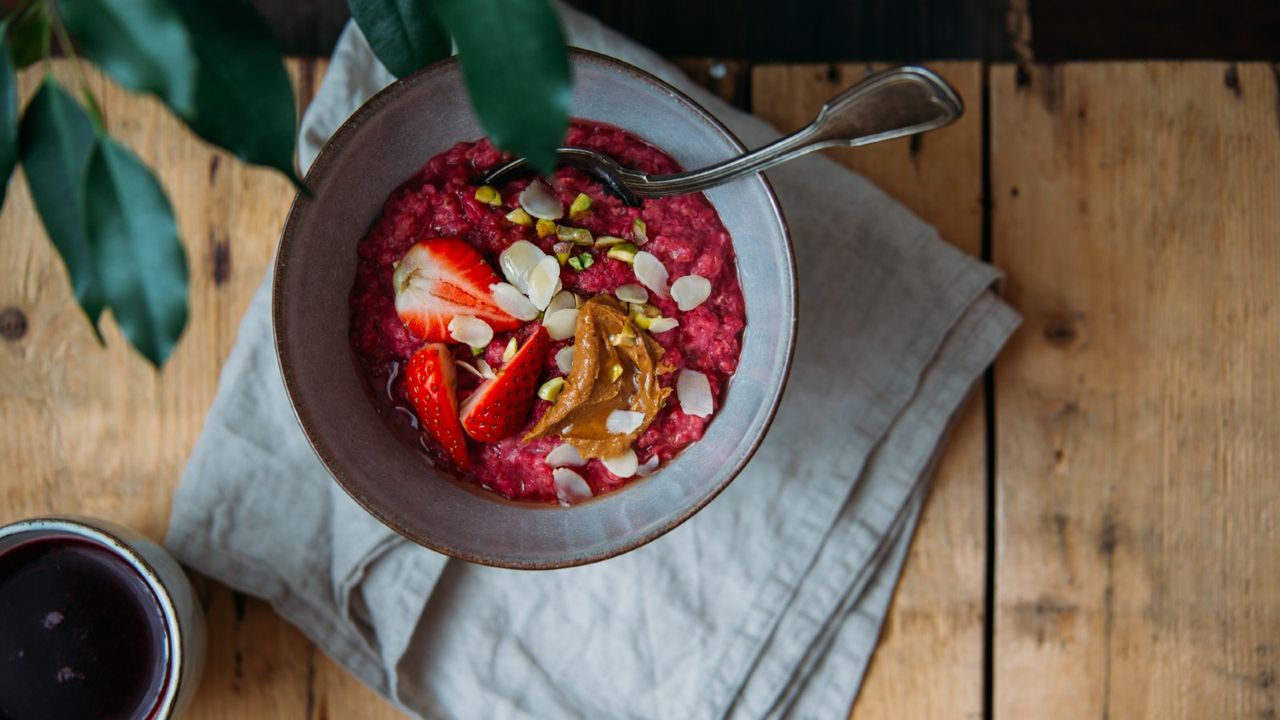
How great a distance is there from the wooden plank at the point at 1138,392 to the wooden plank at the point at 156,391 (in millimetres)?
1054

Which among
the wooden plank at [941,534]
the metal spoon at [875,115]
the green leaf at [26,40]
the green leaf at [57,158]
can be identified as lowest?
the wooden plank at [941,534]

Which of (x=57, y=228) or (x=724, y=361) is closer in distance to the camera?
(x=57, y=228)

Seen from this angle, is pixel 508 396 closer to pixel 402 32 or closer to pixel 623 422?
pixel 623 422

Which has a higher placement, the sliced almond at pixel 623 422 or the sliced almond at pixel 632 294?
the sliced almond at pixel 632 294

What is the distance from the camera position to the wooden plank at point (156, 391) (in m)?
1.57

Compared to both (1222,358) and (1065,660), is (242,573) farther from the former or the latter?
(1222,358)

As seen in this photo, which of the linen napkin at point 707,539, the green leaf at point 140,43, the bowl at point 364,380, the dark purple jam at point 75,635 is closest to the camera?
the green leaf at point 140,43

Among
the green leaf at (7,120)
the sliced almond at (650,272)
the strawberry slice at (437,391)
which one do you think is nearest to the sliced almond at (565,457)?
the strawberry slice at (437,391)

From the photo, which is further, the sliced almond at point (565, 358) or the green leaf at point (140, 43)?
the sliced almond at point (565, 358)

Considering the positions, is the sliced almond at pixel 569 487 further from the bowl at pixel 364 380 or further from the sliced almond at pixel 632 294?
the sliced almond at pixel 632 294

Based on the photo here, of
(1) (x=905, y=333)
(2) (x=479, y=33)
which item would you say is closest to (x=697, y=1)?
(1) (x=905, y=333)

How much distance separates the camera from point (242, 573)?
5.03 ft

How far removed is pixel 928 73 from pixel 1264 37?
A: 3.40 ft

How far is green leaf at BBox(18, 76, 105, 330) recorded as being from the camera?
3.12 ft
